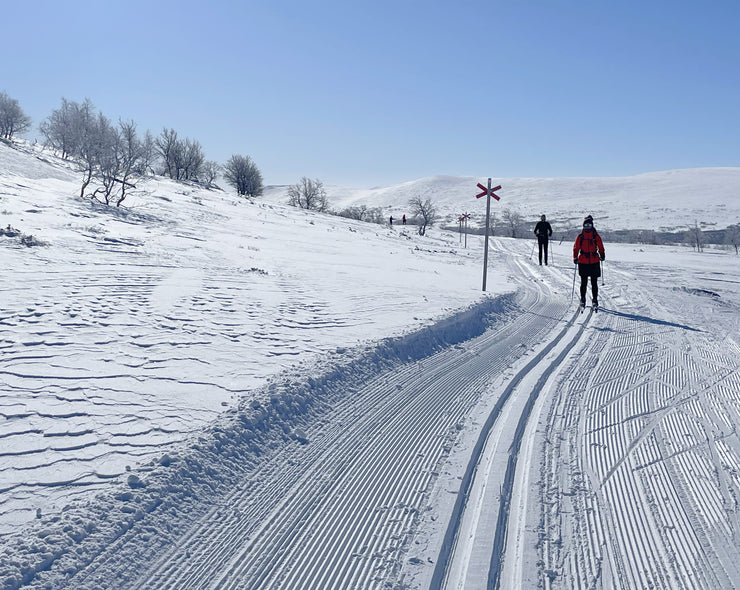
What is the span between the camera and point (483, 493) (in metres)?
3.80

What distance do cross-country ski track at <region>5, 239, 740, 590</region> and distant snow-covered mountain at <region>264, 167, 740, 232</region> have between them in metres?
57.0

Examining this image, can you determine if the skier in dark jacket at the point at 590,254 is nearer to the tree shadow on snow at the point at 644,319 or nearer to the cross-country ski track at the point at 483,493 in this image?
the tree shadow on snow at the point at 644,319

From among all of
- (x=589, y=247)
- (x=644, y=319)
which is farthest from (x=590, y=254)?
(x=644, y=319)

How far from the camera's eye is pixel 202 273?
11227mm

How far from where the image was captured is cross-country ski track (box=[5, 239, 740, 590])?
300 cm

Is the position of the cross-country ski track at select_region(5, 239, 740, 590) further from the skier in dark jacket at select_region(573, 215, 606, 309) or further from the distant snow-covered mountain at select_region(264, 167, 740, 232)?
the distant snow-covered mountain at select_region(264, 167, 740, 232)

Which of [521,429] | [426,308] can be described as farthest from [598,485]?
[426,308]

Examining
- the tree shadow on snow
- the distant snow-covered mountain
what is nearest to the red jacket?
the tree shadow on snow

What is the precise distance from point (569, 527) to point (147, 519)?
283cm

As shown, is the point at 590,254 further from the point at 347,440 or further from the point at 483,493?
the point at 483,493

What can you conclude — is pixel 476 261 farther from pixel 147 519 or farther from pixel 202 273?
pixel 147 519

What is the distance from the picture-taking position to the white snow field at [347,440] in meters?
3.07

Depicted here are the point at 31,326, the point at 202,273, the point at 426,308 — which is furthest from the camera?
the point at 202,273

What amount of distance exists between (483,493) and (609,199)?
9833 centimetres
